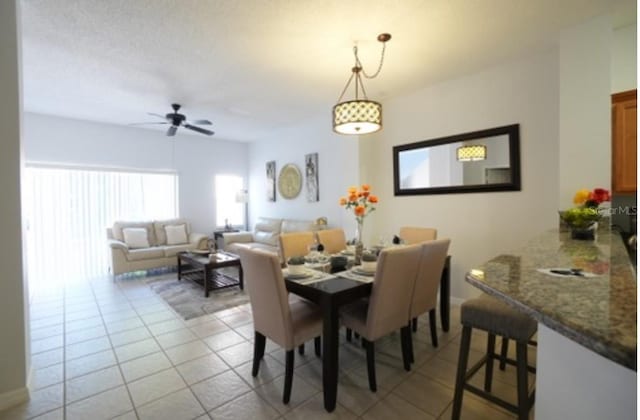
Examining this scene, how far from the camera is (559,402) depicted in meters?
0.87

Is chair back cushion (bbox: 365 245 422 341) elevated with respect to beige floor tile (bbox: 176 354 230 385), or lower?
elevated

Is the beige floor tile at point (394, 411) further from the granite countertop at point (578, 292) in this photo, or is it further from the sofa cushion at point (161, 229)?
the sofa cushion at point (161, 229)

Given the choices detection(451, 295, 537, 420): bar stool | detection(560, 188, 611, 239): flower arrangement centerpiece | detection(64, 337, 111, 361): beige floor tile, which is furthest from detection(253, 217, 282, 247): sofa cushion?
detection(560, 188, 611, 239): flower arrangement centerpiece

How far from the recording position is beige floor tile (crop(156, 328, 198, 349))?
265 cm

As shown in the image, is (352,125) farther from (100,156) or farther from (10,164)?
(100,156)

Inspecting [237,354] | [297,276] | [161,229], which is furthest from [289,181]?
[297,276]

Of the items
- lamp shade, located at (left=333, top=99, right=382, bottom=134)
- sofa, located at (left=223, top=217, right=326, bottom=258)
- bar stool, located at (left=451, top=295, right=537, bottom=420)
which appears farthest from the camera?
sofa, located at (left=223, top=217, right=326, bottom=258)

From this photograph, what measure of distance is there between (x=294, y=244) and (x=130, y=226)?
3.90 m

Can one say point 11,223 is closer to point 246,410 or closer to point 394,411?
point 246,410

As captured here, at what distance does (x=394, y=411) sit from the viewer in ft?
5.88

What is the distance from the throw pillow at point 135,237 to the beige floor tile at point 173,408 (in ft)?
12.6

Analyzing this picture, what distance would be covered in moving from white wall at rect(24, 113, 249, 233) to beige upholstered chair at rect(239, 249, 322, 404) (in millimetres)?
4813

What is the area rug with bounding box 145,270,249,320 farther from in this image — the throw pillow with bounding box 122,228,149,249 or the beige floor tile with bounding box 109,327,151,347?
the throw pillow with bounding box 122,228,149,249

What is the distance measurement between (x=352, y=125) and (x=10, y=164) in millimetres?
2333
